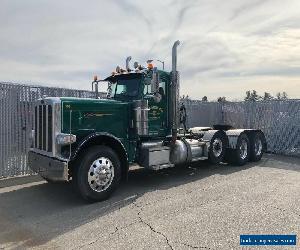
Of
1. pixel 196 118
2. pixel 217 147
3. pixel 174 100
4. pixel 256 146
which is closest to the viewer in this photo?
pixel 174 100

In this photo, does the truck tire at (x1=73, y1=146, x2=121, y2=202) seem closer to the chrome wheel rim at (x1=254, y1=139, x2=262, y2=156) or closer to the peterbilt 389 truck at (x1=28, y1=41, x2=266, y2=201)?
the peterbilt 389 truck at (x1=28, y1=41, x2=266, y2=201)

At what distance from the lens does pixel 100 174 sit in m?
7.04

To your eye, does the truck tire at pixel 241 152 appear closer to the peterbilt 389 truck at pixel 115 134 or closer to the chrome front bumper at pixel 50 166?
the peterbilt 389 truck at pixel 115 134

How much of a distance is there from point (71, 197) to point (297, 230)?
4.59 meters

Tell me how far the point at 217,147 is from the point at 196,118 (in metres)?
5.18

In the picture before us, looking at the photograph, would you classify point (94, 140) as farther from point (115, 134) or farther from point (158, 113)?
point (158, 113)

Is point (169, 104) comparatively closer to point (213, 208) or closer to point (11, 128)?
point (213, 208)

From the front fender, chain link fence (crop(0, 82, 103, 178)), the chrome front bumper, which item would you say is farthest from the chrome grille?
chain link fence (crop(0, 82, 103, 178))

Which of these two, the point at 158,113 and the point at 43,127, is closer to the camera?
the point at 43,127

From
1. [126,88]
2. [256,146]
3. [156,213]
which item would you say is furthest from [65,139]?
[256,146]

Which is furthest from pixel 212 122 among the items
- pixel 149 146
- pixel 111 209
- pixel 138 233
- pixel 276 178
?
pixel 138 233

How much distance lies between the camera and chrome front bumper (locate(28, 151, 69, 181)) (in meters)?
6.67

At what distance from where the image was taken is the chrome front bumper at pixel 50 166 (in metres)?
6.67

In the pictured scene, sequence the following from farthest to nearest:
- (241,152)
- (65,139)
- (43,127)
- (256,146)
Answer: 1. (256,146)
2. (241,152)
3. (43,127)
4. (65,139)
